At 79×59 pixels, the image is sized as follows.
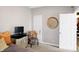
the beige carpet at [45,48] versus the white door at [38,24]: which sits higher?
the white door at [38,24]

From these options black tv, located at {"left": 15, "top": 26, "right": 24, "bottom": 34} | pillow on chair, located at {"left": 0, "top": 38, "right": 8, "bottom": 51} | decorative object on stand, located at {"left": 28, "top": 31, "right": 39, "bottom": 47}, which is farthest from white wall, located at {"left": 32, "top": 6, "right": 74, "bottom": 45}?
pillow on chair, located at {"left": 0, "top": 38, "right": 8, "bottom": 51}

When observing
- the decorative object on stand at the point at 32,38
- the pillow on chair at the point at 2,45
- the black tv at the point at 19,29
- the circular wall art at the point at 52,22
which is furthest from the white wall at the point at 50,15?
the pillow on chair at the point at 2,45

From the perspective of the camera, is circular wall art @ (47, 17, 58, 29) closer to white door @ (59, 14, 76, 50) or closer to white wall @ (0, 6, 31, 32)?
white door @ (59, 14, 76, 50)

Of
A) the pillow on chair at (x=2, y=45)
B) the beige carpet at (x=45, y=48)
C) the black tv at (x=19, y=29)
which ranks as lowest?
the beige carpet at (x=45, y=48)

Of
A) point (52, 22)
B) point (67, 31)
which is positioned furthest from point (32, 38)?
point (67, 31)

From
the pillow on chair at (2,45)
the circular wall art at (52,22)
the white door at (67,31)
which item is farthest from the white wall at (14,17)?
the white door at (67,31)

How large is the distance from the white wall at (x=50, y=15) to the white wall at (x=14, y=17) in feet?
Answer: 0.49

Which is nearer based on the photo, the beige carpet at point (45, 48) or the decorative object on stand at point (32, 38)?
the beige carpet at point (45, 48)

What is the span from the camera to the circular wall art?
5.41ft

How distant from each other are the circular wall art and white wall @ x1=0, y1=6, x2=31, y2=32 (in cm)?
33

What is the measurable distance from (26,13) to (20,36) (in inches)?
15.4

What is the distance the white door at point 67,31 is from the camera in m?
1.59

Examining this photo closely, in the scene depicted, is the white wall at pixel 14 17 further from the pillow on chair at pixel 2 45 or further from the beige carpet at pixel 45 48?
the beige carpet at pixel 45 48
